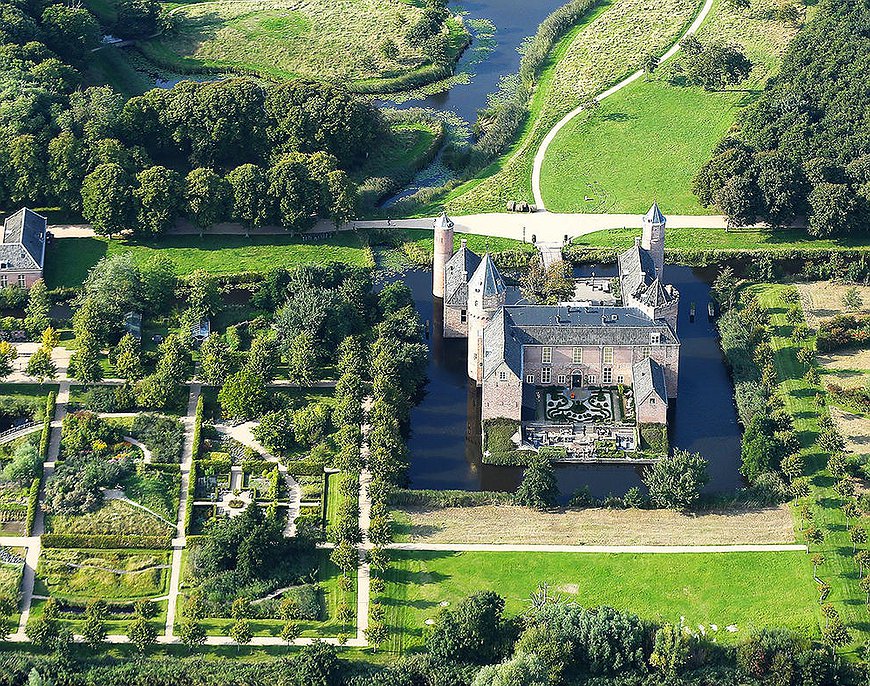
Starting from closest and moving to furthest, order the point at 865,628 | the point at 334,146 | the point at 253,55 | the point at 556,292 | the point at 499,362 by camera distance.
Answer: the point at 865,628
the point at 499,362
the point at 556,292
the point at 334,146
the point at 253,55

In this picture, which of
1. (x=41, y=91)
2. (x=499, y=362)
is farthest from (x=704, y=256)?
(x=41, y=91)

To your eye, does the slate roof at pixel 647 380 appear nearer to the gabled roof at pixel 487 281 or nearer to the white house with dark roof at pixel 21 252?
the gabled roof at pixel 487 281

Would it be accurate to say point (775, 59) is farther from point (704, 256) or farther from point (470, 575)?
point (470, 575)

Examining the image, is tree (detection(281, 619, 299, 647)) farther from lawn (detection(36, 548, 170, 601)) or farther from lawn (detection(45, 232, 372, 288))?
lawn (detection(45, 232, 372, 288))

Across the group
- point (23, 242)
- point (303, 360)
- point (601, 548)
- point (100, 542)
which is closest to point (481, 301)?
point (303, 360)

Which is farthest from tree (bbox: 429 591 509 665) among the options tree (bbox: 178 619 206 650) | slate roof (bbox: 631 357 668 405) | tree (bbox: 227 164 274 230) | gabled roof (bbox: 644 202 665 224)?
tree (bbox: 227 164 274 230)

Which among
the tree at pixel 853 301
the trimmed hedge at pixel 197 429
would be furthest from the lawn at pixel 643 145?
the trimmed hedge at pixel 197 429
